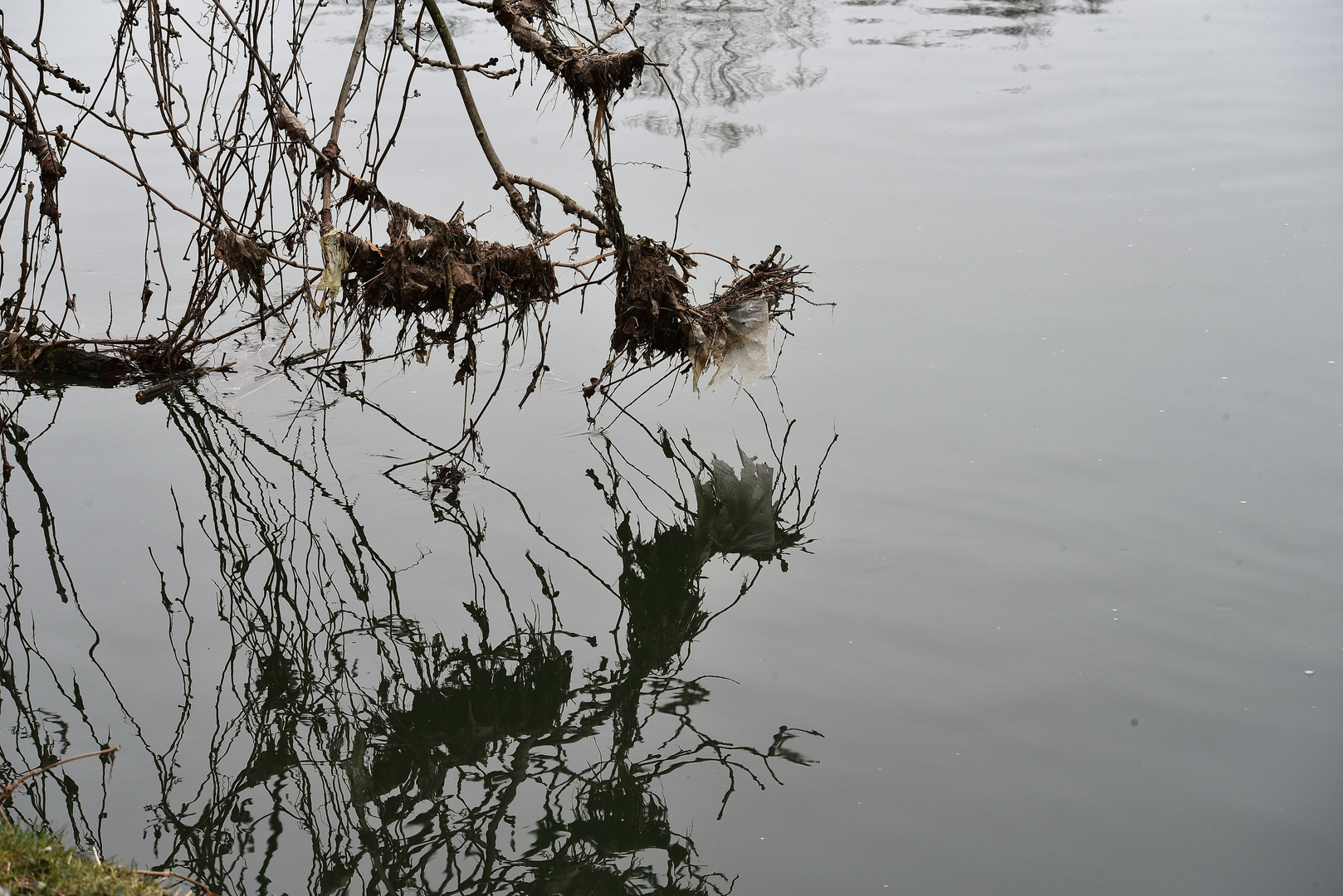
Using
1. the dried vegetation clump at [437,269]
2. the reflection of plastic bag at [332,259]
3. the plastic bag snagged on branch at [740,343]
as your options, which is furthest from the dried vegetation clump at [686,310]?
the reflection of plastic bag at [332,259]

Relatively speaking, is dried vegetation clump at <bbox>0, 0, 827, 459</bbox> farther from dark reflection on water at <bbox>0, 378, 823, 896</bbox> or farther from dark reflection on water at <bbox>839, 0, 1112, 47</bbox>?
dark reflection on water at <bbox>839, 0, 1112, 47</bbox>

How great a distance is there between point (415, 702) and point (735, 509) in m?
1.63

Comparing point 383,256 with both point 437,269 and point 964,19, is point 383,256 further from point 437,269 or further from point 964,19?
point 964,19

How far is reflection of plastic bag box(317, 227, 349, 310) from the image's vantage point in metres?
3.91

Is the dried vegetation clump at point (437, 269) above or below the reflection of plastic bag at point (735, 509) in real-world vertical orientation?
above

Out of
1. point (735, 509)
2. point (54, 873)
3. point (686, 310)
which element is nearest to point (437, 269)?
point (686, 310)

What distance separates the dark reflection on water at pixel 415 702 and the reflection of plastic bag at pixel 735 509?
0.01m

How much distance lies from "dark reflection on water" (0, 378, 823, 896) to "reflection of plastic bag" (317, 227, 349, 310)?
1106mm

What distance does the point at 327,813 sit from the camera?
3258 millimetres

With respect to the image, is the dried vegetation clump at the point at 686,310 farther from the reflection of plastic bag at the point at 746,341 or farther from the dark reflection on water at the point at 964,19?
the dark reflection on water at the point at 964,19

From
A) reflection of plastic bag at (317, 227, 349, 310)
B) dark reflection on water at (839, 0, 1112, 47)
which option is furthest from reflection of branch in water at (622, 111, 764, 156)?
reflection of plastic bag at (317, 227, 349, 310)

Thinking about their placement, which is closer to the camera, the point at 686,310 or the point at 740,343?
the point at 686,310

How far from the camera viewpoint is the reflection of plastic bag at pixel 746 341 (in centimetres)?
456

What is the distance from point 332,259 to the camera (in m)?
3.95
